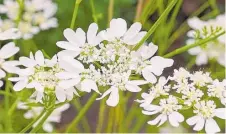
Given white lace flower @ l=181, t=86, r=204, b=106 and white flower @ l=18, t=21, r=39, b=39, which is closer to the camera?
white lace flower @ l=181, t=86, r=204, b=106

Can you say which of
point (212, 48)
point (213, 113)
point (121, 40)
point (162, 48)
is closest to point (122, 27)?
point (121, 40)

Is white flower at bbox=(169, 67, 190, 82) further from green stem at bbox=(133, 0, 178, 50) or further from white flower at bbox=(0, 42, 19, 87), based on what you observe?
white flower at bbox=(0, 42, 19, 87)

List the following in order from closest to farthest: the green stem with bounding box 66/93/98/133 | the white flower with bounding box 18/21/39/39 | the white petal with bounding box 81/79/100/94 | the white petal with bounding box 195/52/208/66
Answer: the white petal with bounding box 81/79/100/94, the green stem with bounding box 66/93/98/133, the white flower with bounding box 18/21/39/39, the white petal with bounding box 195/52/208/66

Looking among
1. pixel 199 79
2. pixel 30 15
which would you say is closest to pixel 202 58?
pixel 30 15

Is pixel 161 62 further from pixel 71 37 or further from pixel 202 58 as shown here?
pixel 202 58

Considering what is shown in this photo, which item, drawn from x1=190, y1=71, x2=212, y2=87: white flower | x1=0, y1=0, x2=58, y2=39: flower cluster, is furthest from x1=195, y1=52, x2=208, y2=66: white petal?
x1=190, y1=71, x2=212, y2=87: white flower

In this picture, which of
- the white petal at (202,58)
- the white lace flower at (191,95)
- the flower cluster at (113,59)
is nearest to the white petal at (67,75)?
the flower cluster at (113,59)
